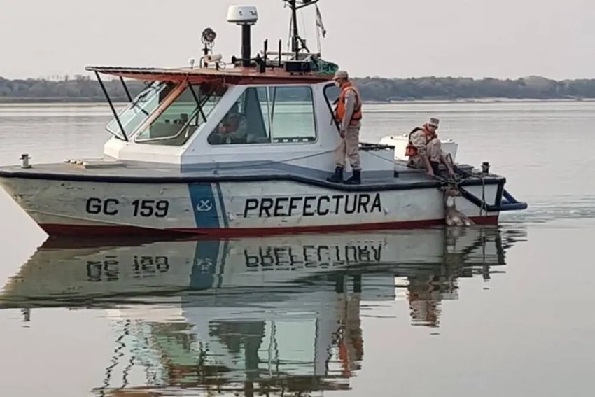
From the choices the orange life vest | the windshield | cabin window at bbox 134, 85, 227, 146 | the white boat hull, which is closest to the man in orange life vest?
the orange life vest

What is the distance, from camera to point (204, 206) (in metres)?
14.3

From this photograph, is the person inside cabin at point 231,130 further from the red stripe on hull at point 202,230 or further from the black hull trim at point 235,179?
the red stripe on hull at point 202,230

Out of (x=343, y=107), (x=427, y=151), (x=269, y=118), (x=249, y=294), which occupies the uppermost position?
(x=343, y=107)

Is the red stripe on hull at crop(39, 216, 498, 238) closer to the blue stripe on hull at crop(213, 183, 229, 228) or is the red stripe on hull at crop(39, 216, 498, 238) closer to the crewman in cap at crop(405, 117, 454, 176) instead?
the blue stripe on hull at crop(213, 183, 229, 228)

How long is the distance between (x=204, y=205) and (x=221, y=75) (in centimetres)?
141

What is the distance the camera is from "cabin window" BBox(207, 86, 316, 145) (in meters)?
14.6

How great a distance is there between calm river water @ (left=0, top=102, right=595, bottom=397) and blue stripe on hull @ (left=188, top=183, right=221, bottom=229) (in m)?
0.23

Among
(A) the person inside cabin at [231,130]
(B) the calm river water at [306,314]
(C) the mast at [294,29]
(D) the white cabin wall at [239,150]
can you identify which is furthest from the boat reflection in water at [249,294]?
(C) the mast at [294,29]

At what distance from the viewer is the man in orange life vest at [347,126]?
14844mm

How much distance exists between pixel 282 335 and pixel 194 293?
79.6 inches

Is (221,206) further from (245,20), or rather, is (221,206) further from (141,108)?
(245,20)

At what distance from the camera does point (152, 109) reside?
1510 cm

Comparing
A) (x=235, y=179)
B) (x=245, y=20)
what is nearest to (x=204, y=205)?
(x=235, y=179)

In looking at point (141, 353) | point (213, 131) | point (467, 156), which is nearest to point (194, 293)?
point (141, 353)
